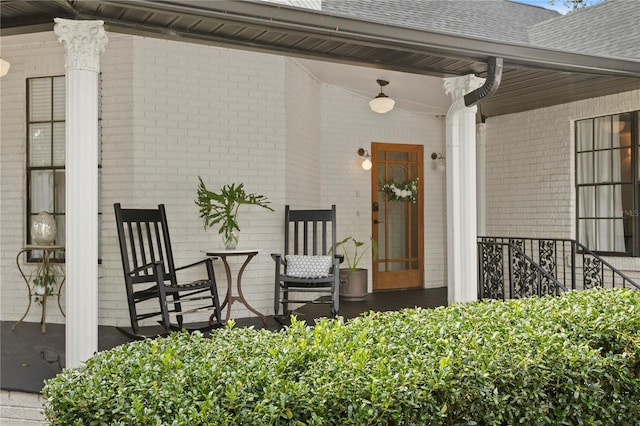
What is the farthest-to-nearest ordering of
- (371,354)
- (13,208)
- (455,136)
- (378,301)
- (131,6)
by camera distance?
(378,301), (13,208), (455,136), (131,6), (371,354)

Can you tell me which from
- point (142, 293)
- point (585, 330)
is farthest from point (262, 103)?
point (585, 330)

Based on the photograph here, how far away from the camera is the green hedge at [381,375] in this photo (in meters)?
1.66

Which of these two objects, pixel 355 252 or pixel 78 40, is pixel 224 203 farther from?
pixel 355 252

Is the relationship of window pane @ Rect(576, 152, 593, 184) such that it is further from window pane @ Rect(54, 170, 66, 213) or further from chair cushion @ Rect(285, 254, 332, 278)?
window pane @ Rect(54, 170, 66, 213)

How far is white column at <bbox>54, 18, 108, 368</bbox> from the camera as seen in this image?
10.9 feet

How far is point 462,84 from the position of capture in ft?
15.6

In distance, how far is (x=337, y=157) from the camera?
7.24 m

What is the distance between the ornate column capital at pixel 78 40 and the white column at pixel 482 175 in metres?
5.36

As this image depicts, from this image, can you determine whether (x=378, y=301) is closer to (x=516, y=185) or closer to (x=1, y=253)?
(x=516, y=185)

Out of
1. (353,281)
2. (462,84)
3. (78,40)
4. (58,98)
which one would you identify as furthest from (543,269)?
(58,98)

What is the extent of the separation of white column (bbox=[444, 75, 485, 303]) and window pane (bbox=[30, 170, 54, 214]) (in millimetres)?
3855

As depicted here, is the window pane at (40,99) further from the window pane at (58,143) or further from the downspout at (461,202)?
the downspout at (461,202)

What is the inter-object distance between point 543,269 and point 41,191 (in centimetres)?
500

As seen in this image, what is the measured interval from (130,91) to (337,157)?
2869 millimetres
